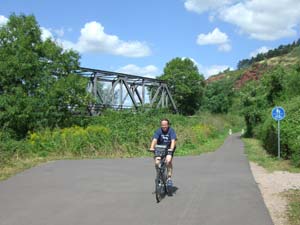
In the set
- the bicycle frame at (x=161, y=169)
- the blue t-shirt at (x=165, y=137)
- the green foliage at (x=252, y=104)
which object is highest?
the green foliage at (x=252, y=104)

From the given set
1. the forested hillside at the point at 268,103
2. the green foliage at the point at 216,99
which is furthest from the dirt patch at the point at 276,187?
the green foliage at the point at 216,99

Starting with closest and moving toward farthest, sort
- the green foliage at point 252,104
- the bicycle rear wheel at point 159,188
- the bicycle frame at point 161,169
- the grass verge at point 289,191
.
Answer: the grass verge at point 289,191 → the bicycle rear wheel at point 159,188 → the bicycle frame at point 161,169 → the green foliage at point 252,104

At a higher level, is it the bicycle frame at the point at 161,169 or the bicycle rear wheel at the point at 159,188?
the bicycle frame at the point at 161,169

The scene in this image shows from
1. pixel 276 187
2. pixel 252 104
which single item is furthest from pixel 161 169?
pixel 252 104

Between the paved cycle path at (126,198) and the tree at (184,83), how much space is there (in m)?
52.9

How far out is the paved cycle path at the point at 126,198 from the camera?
8688 millimetres

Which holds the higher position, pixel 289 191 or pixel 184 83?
pixel 184 83

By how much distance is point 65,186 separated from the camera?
42.7ft

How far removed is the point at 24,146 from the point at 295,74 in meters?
23.1

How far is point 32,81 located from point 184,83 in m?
44.0

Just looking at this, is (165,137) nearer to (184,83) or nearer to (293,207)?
(293,207)

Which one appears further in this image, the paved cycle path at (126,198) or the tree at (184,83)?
the tree at (184,83)

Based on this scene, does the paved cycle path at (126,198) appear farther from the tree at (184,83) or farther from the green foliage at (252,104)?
the tree at (184,83)

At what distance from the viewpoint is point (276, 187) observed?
1272 cm
